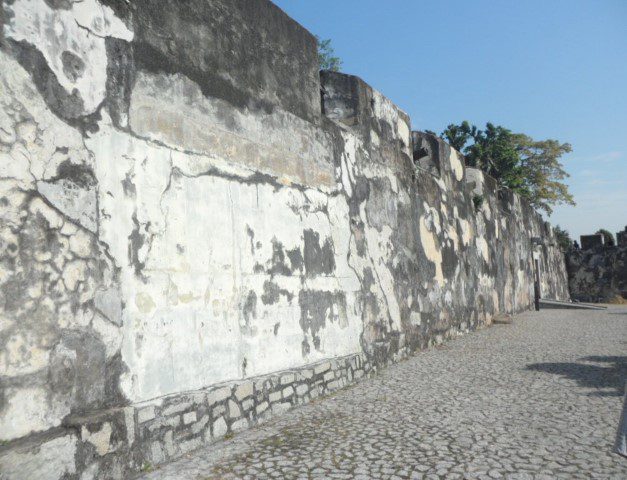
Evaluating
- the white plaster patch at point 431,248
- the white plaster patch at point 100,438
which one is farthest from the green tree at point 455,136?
the white plaster patch at point 100,438

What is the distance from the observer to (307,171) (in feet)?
14.4

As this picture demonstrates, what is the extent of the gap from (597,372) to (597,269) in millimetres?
18472

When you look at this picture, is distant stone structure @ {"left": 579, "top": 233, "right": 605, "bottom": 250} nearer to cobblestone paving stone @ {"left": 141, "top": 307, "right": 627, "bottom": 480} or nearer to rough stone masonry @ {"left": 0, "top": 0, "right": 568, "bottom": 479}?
cobblestone paving stone @ {"left": 141, "top": 307, "right": 627, "bottom": 480}

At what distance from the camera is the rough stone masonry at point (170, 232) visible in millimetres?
2285

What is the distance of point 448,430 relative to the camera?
3.03 meters

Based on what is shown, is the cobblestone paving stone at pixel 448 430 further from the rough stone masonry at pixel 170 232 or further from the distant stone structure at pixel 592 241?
the distant stone structure at pixel 592 241

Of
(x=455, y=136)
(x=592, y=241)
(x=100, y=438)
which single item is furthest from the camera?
(x=592, y=241)

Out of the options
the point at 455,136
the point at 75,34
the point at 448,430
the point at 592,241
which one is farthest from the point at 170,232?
the point at 592,241

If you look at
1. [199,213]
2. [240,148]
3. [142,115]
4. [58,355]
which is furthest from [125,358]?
[240,148]

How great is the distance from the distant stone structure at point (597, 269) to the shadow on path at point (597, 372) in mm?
15629

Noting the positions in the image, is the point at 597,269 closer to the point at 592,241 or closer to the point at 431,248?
the point at 592,241

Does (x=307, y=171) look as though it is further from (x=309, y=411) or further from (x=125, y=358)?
(x=125, y=358)

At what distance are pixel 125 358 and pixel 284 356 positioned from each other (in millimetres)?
1399

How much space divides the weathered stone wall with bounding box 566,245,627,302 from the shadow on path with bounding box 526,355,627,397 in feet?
51.0
